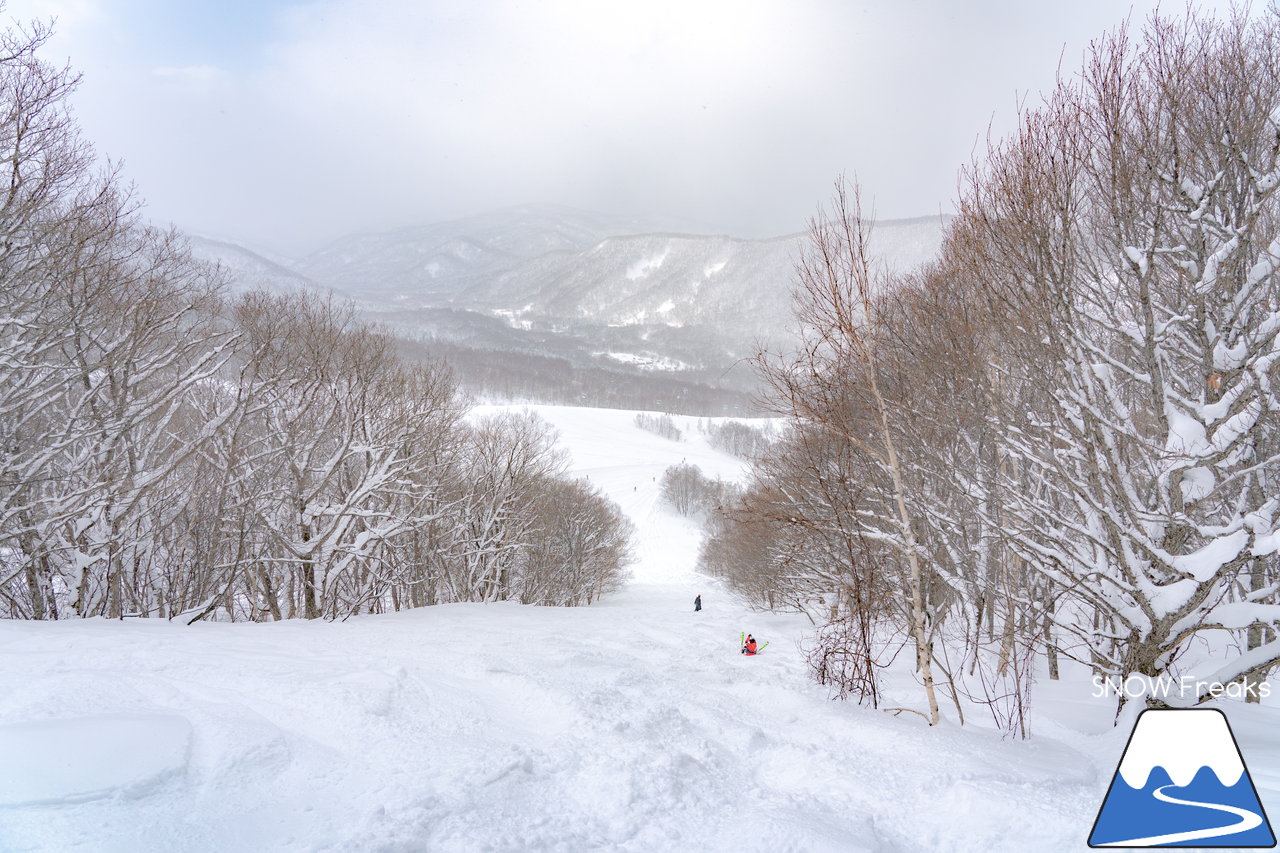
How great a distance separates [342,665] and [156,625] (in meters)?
3.63

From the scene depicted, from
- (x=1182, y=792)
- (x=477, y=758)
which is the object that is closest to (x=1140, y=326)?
(x=1182, y=792)

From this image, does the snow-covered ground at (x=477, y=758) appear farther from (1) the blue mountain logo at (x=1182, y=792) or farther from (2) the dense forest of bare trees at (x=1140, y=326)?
(2) the dense forest of bare trees at (x=1140, y=326)

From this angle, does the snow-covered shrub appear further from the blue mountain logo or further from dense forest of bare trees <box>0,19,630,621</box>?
the blue mountain logo

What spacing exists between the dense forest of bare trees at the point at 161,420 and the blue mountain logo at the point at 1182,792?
36.0 ft

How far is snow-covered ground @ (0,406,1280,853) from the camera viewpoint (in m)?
2.92

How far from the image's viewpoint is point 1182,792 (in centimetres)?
304

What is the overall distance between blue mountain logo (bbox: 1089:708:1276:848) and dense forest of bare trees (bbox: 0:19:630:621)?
11.0 m

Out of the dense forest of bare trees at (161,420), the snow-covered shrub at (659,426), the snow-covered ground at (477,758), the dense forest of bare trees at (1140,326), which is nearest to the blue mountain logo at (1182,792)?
the snow-covered ground at (477,758)

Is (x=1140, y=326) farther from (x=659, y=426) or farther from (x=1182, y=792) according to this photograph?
(x=659, y=426)

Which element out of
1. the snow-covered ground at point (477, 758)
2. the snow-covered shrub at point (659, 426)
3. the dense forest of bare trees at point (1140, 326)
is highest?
the snow-covered shrub at point (659, 426)

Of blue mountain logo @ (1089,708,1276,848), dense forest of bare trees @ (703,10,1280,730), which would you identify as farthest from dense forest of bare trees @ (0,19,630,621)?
blue mountain logo @ (1089,708,1276,848)

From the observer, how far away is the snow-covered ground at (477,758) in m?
2.92

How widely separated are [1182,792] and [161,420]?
1480 cm

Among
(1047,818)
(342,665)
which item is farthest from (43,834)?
(1047,818)
